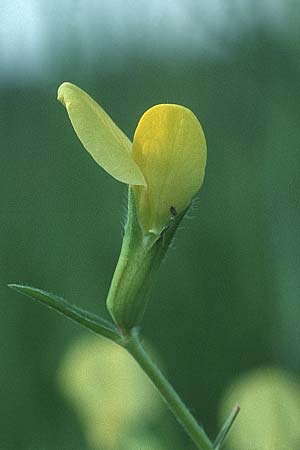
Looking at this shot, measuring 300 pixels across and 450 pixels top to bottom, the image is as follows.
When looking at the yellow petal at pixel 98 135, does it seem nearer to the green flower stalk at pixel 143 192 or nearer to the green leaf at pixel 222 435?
the green flower stalk at pixel 143 192

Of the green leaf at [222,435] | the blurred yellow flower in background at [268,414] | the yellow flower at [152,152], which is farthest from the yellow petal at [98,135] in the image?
the blurred yellow flower in background at [268,414]

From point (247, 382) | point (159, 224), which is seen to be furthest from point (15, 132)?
point (159, 224)

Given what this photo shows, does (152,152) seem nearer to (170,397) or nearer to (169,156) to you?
(169,156)

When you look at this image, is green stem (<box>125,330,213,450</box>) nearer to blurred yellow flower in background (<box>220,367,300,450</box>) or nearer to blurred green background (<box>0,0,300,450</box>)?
blurred yellow flower in background (<box>220,367,300,450</box>)

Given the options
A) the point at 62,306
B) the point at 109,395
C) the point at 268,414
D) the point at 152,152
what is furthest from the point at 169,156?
the point at 109,395

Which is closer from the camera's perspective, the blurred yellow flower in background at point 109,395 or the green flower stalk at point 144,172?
the green flower stalk at point 144,172

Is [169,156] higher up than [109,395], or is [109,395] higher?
[169,156]

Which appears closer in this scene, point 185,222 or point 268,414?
point 268,414

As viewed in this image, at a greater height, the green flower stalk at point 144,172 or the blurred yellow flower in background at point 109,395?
the green flower stalk at point 144,172
